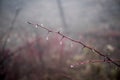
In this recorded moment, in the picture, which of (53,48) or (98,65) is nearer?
(98,65)

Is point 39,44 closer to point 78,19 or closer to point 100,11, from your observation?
point 78,19

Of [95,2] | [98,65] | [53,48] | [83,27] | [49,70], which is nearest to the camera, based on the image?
[98,65]

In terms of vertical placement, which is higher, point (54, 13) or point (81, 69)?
point (81, 69)

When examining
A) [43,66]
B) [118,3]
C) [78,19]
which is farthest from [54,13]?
[43,66]

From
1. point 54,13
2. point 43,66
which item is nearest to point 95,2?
point 54,13

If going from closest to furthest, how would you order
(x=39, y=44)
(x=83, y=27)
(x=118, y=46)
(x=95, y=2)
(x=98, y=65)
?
(x=98, y=65) < (x=39, y=44) < (x=118, y=46) < (x=83, y=27) < (x=95, y=2)

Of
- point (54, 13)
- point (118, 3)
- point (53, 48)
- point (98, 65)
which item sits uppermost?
point (98, 65)

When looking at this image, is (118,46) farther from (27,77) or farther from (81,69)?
(27,77)
